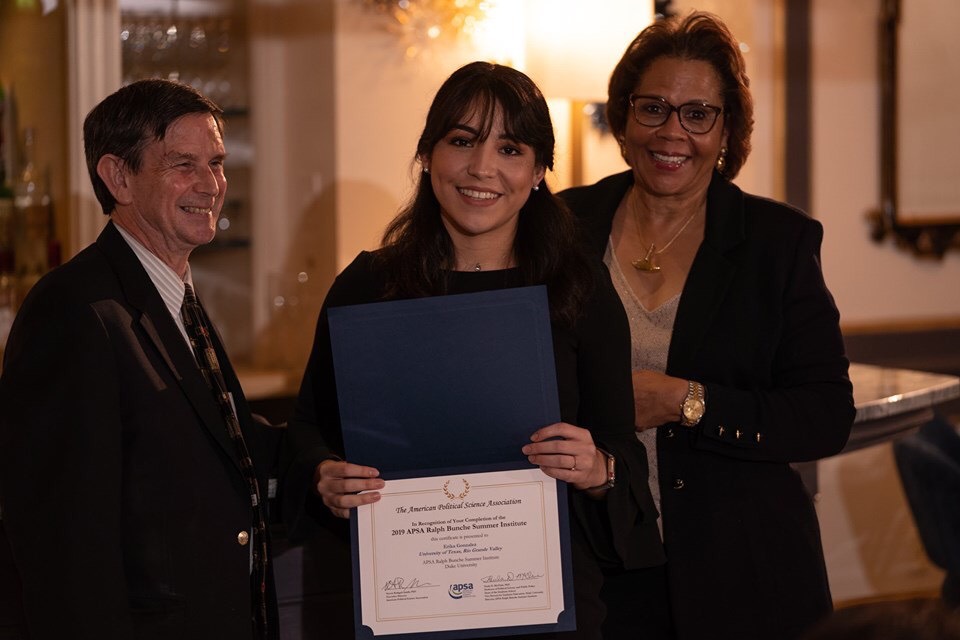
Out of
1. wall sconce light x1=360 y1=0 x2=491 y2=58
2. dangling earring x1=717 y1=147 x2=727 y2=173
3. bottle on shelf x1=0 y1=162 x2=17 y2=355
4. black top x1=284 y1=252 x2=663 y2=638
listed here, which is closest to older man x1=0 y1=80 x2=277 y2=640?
black top x1=284 y1=252 x2=663 y2=638

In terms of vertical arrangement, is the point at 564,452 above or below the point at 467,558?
above

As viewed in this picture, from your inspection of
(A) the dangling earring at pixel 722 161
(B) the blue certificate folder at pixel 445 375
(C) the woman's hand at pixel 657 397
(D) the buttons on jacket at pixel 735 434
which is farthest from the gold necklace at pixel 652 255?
(B) the blue certificate folder at pixel 445 375

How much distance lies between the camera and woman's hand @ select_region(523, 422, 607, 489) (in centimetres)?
166

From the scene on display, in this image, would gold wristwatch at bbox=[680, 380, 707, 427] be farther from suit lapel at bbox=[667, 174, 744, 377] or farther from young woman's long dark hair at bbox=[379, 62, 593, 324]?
young woman's long dark hair at bbox=[379, 62, 593, 324]

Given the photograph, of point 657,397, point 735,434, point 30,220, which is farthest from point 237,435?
point 30,220

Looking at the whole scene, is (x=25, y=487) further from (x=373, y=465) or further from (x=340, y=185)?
(x=340, y=185)

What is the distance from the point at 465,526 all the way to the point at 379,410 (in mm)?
214

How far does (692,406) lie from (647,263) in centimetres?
36

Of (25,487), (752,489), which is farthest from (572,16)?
(25,487)

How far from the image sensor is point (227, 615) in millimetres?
1749

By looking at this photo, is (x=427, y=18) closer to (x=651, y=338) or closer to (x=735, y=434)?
(x=651, y=338)

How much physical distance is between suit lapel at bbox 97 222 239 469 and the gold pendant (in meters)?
0.92

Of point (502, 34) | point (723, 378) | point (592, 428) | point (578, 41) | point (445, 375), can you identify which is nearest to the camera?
point (445, 375)

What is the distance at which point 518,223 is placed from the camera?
75.0 inches
